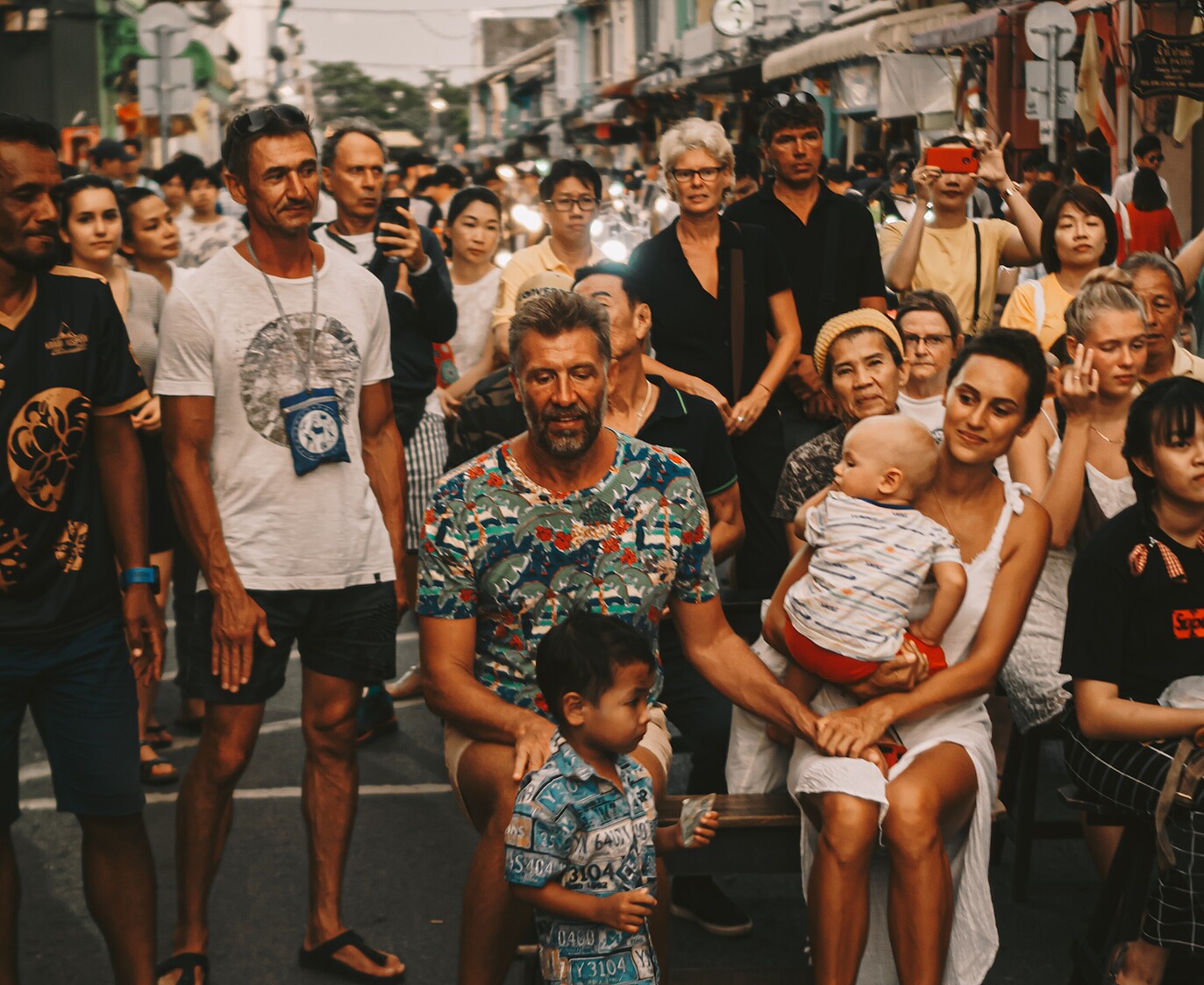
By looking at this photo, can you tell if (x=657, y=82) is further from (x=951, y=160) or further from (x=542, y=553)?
(x=542, y=553)

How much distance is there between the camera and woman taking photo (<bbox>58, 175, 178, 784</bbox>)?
6152 millimetres

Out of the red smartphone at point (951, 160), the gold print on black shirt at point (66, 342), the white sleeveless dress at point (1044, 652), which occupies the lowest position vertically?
the white sleeveless dress at point (1044, 652)

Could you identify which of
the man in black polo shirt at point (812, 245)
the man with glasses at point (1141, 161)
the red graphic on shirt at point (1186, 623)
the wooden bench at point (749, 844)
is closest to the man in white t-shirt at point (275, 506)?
the wooden bench at point (749, 844)

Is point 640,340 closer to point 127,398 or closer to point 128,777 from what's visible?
point 127,398

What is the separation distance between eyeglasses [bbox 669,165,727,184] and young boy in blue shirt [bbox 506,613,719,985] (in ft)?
10.9

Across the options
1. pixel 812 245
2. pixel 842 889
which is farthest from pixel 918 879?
pixel 812 245

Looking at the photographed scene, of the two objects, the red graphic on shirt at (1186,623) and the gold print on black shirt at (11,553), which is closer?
the gold print on black shirt at (11,553)

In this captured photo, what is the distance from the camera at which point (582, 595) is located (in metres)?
3.75

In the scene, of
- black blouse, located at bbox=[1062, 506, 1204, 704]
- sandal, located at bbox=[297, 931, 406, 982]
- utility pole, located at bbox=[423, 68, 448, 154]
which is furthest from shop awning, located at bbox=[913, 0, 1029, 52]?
utility pole, located at bbox=[423, 68, 448, 154]

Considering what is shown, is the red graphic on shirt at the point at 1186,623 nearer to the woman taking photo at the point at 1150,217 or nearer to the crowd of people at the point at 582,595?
the crowd of people at the point at 582,595

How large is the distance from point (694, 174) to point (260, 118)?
2.28 metres

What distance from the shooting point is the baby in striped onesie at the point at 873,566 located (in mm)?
3836

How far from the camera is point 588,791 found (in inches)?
127

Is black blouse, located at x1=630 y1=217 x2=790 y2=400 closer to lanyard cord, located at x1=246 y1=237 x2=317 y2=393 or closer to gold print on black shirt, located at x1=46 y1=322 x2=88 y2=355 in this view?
lanyard cord, located at x1=246 y1=237 x2=317 y2=393
